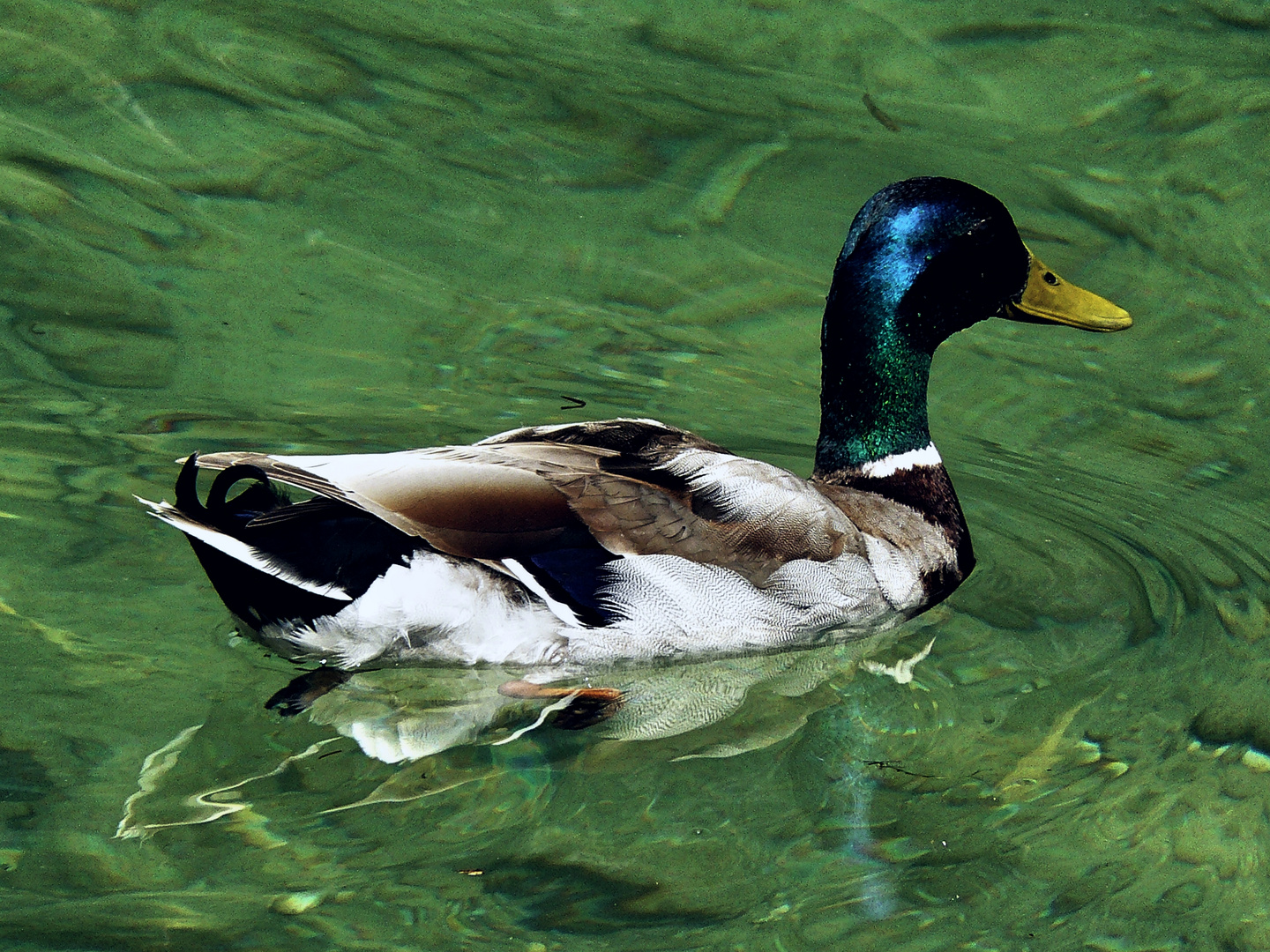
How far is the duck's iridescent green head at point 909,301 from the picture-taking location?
16.7 ft

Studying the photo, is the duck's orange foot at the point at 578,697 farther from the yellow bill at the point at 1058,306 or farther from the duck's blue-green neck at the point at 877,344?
the yellow bill at the point at 1058,306

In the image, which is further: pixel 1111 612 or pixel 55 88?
pixel 55 88

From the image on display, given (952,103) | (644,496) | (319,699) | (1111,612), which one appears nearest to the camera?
(319,699)

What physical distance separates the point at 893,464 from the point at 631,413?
3.69 ft

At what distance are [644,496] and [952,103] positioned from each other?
4120mm

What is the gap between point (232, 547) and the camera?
4.29 m

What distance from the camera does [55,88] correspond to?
7.62 meters

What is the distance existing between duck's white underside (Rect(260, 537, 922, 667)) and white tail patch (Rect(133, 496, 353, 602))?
0.36 ft

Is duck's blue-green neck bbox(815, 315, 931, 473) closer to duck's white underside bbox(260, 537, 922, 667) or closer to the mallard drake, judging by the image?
the mallard drake

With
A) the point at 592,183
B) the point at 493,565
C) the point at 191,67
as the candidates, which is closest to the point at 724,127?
the point at 592,183

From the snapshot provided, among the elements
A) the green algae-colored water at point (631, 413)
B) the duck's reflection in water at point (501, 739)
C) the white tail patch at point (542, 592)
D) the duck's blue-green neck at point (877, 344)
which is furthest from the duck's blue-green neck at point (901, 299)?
the white tail patch at point (542, 592)

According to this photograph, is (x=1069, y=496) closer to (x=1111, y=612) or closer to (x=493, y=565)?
(x=1111, y=612)

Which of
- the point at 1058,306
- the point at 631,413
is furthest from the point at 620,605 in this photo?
the point at 1058,306

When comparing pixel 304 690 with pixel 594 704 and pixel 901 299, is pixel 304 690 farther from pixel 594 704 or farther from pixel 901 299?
pixel 901 299
